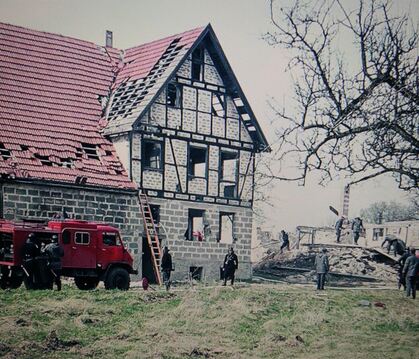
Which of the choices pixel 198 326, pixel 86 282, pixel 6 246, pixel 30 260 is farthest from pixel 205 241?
pixel 198 326

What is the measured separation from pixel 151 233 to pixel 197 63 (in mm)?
5430

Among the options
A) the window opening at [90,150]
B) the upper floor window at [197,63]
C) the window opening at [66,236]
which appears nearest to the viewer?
the window opening at [66,236]

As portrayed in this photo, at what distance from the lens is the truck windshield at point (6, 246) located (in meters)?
11.8

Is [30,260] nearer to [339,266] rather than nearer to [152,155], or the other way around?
[152,155]

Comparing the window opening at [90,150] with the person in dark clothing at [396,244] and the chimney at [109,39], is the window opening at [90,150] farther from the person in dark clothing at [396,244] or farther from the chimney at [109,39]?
the person in dark clothing at [396,244]

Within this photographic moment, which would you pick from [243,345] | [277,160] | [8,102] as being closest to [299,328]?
[243,345]

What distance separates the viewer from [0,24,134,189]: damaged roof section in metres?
14.3

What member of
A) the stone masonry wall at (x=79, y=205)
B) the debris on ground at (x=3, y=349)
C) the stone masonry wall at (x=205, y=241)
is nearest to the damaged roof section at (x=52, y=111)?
the stone masonry wall at (x=79, y=205)

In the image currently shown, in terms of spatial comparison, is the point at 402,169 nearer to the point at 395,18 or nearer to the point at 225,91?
the point at 395,18

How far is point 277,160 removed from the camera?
8.16 m

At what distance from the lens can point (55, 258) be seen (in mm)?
12531

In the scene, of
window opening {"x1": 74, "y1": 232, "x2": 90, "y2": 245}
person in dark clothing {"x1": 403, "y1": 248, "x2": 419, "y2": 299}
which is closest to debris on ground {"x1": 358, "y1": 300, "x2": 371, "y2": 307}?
person in dark clothing {"x1": 403, "y1": 248, "x2": 419, "y2": 299}

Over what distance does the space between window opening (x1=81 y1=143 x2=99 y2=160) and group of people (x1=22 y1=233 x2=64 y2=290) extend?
4823mm

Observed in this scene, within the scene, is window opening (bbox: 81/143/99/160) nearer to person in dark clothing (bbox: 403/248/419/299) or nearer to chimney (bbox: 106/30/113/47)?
chimney (bbox: 106/30/113/47)
